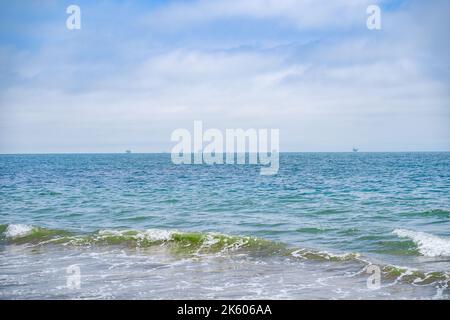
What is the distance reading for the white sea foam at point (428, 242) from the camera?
48.0 feet

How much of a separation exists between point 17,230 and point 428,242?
1573 cm

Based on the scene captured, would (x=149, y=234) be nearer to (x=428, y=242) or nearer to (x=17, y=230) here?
(x=17, y=230)

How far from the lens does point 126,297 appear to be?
1020 centimetres

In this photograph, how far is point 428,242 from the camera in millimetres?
15898

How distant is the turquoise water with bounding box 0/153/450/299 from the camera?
11031 mm

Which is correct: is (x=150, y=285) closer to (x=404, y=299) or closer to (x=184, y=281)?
(x=184, y=281)

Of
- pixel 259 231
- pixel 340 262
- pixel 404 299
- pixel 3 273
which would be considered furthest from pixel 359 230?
pixel 3 273

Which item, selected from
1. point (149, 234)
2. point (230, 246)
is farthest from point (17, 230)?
point (230, 246)

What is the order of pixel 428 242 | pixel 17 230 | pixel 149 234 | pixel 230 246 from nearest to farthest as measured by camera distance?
1. pixel 428 242
2. pixel 230 246
3. pixel 149 234
4. pixel 17 230

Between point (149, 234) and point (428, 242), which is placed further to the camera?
point (149, 234)

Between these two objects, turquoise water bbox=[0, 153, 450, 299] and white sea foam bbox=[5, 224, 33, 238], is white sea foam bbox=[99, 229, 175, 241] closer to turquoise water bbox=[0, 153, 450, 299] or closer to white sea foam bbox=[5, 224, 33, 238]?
turquoise water bbox=[0, 153, 450, 299]

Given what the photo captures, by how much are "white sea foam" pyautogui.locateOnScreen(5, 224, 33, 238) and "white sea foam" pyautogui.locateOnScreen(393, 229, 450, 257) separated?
14353 millimetres

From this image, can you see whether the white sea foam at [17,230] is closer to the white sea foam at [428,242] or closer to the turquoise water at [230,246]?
the turquoise water at [230,246]
